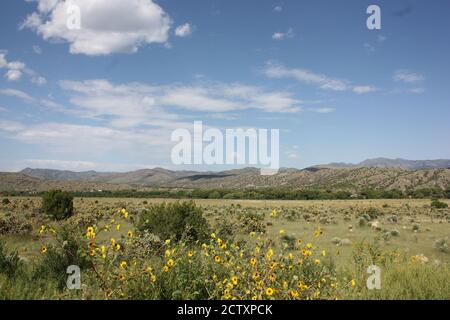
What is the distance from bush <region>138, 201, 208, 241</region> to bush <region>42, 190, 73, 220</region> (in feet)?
44.9

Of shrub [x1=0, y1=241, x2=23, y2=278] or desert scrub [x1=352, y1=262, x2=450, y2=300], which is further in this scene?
shrub [x1=0, y1=241, x2=23, y2=278]

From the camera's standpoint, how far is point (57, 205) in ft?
94.6

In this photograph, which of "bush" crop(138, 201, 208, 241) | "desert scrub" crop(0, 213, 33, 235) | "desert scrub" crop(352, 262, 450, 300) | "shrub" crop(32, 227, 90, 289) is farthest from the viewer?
"desert scrub" crop(0, 213, 33, 235)

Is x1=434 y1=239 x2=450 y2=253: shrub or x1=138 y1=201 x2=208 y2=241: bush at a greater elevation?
x1=138 y1=201 x2=208 y2=241: bush

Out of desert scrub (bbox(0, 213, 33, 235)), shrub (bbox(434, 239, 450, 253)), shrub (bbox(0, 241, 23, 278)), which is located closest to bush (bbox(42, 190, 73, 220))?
desert scrub (bbox(0, 213, 33, 235))

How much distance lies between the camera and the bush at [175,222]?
50.6ft

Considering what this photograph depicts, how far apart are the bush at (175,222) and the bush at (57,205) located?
13688 mm

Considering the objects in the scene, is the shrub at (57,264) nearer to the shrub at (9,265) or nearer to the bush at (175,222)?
the shrub at (9,265)

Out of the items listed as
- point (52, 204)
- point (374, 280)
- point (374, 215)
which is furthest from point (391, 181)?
point (374, 280)

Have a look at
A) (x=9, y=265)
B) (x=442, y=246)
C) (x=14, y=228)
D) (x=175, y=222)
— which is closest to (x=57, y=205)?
(x=14, y=228)

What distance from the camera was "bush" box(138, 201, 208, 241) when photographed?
15.4 metres

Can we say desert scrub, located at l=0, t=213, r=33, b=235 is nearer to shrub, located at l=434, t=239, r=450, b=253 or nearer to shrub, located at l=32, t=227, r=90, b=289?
shrub, located at l=32, t=227, r=90, b=289
